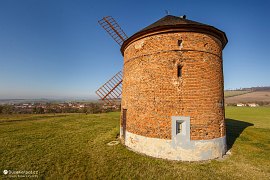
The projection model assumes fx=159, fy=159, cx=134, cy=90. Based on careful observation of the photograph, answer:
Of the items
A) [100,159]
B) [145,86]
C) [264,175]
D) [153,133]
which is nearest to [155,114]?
[153,133]

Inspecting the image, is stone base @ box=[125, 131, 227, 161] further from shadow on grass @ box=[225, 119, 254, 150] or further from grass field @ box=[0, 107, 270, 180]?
shadow on grass @ box=[225, 119, 254, 150]

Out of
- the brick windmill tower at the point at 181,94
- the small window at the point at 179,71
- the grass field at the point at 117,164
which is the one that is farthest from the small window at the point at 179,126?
the small window at the point at 179,71

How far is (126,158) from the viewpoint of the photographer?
8008 mm

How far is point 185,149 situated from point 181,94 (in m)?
2.68

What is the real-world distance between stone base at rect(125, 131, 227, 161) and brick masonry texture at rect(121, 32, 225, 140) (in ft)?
0.86

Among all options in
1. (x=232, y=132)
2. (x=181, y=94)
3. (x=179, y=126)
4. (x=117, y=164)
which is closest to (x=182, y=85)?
(x=181, y=94)

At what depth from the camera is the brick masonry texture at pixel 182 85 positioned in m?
7.93

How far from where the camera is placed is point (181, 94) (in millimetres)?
→ 7973

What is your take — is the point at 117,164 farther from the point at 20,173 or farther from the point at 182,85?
the point at 182,85

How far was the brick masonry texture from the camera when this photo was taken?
7930 mm

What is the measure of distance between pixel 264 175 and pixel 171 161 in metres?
3.76

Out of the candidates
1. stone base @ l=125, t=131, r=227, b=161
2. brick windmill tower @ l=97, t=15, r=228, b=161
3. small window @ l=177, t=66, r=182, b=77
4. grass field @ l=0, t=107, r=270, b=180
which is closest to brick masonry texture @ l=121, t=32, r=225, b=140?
brick windmill tower @ l=97, t=15, r=228, b=161

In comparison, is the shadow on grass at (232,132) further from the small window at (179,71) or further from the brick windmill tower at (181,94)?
the small window at (179,71)

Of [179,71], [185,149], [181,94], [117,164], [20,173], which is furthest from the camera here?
[179,71]
